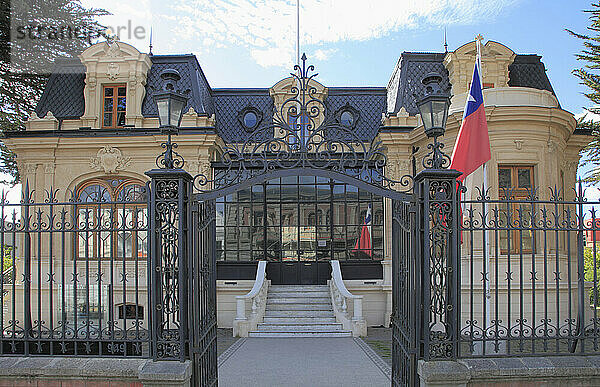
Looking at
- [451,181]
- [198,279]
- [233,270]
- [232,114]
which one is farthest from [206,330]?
[232,114]

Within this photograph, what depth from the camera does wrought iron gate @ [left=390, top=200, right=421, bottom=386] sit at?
18.7 feet

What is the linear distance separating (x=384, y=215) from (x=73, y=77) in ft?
38.5

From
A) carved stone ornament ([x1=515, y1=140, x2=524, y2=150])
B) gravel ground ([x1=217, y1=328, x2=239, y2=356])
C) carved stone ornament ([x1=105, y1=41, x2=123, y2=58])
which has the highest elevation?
carved stone ornament ([x1=105, y1=41, x2=123, y2=58])

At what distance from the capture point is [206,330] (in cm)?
624

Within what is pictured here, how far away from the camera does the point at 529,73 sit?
16.4m

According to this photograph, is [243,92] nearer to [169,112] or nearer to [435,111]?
[169,112]

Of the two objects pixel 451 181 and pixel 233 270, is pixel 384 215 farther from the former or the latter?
pixel 451 181

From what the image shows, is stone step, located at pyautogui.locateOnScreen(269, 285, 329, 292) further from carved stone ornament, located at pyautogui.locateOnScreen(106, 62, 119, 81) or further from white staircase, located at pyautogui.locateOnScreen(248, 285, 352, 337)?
carved stone ornament, located at pyautogui.locateOnScreen(106, 62, 119, 81)

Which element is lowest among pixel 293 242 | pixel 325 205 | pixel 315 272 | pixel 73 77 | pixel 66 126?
pixel 315 272

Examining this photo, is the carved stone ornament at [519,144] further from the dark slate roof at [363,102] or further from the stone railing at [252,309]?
the stone railing at [252,309]

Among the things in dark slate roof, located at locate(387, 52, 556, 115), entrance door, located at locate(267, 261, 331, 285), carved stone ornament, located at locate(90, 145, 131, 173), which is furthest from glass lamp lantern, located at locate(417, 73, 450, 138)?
carved stone ornament, located at locate(90, 145, 131, 173)

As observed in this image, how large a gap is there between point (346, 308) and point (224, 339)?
3635mm

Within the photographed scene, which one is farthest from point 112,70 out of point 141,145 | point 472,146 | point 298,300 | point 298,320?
point 472,146

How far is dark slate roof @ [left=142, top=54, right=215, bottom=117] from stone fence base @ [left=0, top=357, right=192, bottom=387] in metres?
11.1
